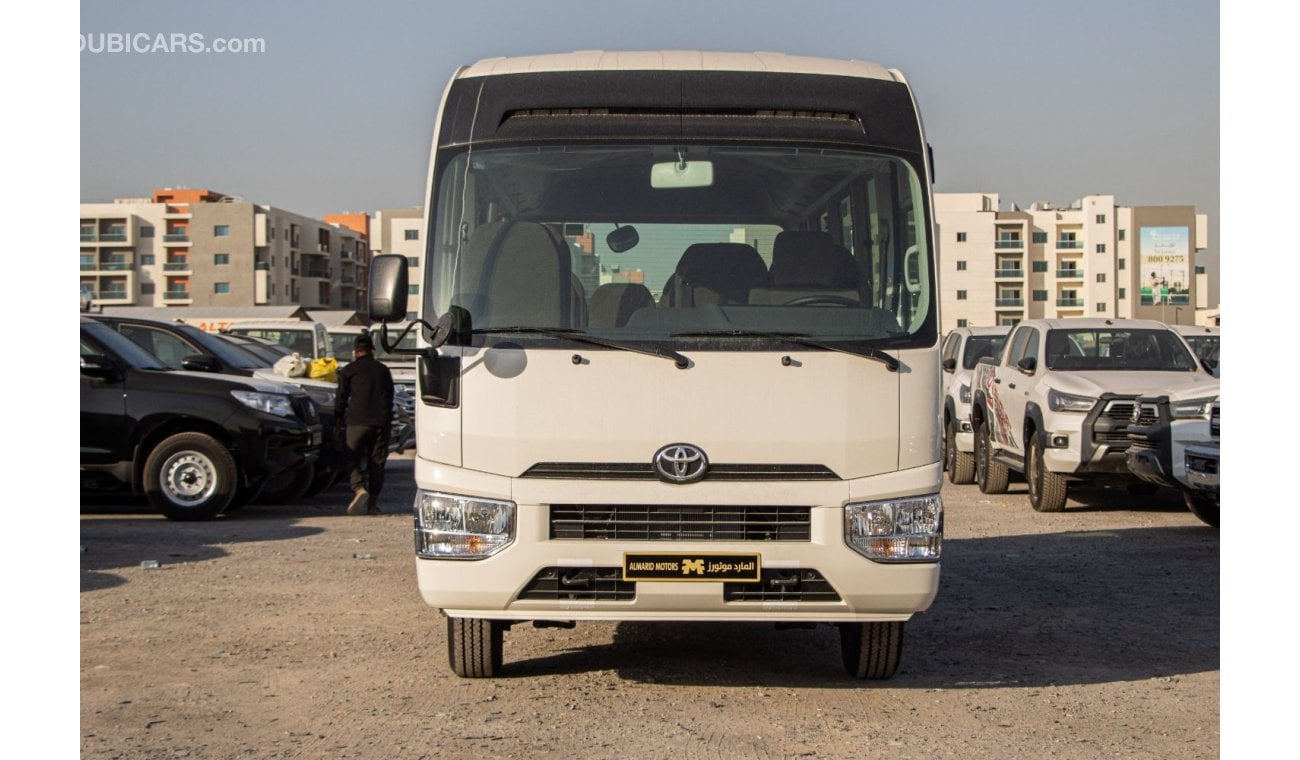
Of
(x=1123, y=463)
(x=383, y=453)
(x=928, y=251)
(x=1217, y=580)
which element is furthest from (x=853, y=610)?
(x=383, y=453)

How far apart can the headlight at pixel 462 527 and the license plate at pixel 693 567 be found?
0.54 meters

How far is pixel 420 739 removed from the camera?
6211mm

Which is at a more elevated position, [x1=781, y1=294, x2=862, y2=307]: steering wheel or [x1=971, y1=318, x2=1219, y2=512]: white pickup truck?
[x1=781, y1=294, x2=862, y2=307]: steering wheel

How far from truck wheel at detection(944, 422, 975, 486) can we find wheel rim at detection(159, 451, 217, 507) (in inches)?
378

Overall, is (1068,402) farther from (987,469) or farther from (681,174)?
(681,174)

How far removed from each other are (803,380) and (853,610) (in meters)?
1.02

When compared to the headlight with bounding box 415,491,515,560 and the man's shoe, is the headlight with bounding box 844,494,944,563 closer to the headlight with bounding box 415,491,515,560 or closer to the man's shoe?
the headlight with bounding box 415,491,515,560

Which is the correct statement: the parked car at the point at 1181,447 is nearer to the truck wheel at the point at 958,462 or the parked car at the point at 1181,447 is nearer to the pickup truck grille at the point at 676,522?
the truck wheel at the point at 958,462

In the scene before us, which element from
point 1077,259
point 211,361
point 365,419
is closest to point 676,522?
point 365,419

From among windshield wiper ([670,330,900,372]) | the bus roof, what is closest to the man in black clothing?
the bus roof

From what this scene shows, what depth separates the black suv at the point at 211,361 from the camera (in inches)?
676

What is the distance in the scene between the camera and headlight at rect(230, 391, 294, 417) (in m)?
15.3

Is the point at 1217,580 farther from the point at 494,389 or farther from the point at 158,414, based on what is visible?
the point at 158,414

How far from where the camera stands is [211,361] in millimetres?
17141
